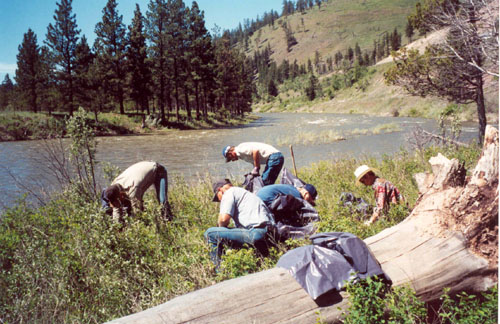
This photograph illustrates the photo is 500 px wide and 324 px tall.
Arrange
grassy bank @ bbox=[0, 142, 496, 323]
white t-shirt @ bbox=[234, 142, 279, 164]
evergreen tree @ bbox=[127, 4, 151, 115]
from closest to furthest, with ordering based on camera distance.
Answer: grassy bank @ bbox=[0, 142, 496, 323], white t-shirt @ bbox=[234, 142, 279, 164], evergreen tree @ bbox=[127, 4, 151, 115]

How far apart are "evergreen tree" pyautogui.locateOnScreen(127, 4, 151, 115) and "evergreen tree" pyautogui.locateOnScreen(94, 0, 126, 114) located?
637 mm

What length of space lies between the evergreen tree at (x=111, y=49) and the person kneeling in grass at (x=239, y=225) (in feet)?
108

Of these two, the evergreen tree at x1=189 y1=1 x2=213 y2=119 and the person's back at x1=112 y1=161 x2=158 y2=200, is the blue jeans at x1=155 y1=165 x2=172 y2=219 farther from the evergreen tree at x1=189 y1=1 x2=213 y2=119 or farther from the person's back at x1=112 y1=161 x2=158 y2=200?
the evergreen tree at x1=189 y1=1 x2=213 y2=119

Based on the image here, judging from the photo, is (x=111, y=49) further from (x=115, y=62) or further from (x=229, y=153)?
(x=229, y=153)

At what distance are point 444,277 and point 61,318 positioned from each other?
142 inches

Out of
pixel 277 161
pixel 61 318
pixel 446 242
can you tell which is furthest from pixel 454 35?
pixel 61 318

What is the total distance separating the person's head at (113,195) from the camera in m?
5.63

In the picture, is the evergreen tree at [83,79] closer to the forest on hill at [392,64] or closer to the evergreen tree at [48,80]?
the evergreen tree at [48,80]

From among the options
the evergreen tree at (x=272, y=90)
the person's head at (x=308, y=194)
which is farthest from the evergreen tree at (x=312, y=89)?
the person's head at (x=308, y=194)

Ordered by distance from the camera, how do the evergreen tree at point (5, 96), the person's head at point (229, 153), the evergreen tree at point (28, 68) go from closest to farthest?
the person's head at point (229, 153), the evergreen tree at point (28, 68), the evergreen tree at point (5, 96)

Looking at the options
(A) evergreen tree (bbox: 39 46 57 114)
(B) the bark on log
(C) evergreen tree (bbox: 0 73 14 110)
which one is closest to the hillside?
(B) the bark on log

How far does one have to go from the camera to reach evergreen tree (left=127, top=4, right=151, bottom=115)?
35.1 m

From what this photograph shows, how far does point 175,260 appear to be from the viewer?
14.9 ft

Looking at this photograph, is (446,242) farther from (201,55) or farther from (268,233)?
(201,55)
